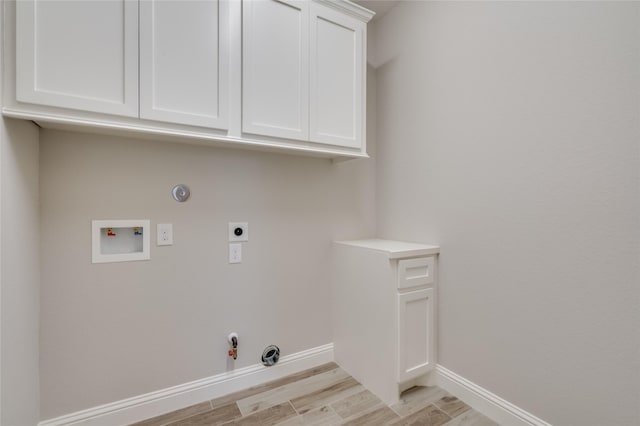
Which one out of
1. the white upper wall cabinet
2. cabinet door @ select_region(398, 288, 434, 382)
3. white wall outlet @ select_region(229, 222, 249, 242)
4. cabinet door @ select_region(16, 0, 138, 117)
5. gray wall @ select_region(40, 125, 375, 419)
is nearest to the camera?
cabinet door @ select_region(16, 0, 138, 117)

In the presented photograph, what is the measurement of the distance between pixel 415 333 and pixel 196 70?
1.88 m

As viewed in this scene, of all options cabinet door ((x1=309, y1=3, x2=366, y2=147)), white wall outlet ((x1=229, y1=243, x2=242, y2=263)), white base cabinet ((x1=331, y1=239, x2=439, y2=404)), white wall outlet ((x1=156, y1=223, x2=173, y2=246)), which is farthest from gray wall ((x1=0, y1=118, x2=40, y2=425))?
white base cabinet ((x1=331, y1=239, x2=439, y2=404))

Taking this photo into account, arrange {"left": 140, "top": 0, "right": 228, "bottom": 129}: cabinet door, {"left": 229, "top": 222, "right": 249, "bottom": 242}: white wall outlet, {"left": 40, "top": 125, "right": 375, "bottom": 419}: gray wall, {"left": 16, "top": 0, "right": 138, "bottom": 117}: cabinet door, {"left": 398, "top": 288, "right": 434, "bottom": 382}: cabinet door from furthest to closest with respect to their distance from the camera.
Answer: {"left": 229, "top": 222, "right": 249, "bottom": 242}: white wall outlet, {"left": 398, "top": 288, "right": 434, "bottom": 382}: cabinet door, {"left": 40, "top": 125, "right": 375, "bottom": 419}: gray wall, {"left": 140, "top": 0, "right": 228, "bottom": 129}: cabinet door, {"left": 16, "top": 0, "right": 138, "bottom": 117}: cabinet door

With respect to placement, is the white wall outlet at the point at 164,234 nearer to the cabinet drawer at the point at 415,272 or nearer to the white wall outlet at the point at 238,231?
the white wall outlet at the point at 238,231

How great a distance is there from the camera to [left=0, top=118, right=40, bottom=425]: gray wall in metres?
1.08

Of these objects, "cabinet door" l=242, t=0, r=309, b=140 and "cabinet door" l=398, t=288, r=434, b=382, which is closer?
"cabinet door" l=242, t=0, r=309, b=140

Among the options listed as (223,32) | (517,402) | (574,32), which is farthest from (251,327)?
(574,32)

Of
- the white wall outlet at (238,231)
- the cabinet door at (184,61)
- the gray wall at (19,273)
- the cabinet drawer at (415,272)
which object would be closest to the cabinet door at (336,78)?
the cabinet door at (184,61)

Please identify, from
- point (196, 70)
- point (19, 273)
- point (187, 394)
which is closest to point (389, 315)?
point (187, 394)

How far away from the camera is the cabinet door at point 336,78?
5.51ft

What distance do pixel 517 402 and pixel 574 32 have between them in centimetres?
178

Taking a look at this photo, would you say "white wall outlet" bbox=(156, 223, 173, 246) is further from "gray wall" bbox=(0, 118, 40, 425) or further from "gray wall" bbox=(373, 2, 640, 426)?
"gray wall" bbox=(373, 2, 640, 426)

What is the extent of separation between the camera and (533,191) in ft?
4.58

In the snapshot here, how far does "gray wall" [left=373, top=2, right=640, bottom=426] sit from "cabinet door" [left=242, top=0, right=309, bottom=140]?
2.84 ft
